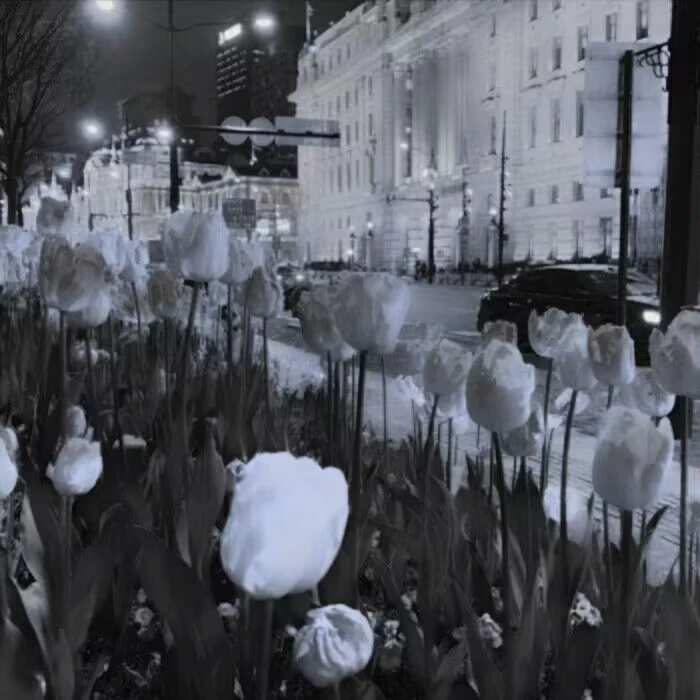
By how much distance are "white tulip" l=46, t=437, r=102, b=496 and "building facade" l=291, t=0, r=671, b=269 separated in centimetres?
4153

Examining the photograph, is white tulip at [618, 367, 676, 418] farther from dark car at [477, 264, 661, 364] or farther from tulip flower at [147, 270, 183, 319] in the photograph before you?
dark car at [477, 264, 661, 364]

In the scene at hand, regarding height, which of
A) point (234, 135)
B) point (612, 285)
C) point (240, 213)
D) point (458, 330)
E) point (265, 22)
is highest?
point (265, 22)

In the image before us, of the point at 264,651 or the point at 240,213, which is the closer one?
the point at 264,651

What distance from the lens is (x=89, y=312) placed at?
2215 millimetres

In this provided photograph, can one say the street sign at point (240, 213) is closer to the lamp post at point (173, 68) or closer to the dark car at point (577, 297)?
the lamp post at point (173, 68)

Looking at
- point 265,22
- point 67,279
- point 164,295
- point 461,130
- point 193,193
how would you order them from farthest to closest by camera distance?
point 193,193, point 461,130, point 265,22, point 164,295, point 67,279

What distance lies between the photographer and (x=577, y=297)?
14.0 meters

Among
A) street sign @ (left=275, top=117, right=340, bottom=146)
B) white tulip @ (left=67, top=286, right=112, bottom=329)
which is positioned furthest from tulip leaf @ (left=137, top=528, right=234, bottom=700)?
street sign @ (left=275, top=117, right=340, bottom=146)

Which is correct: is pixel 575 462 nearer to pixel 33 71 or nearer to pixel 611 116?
pixel 611 116

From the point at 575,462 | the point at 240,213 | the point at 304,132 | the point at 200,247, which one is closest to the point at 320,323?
the point at 200,247

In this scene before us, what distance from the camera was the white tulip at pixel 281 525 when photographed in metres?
0.76

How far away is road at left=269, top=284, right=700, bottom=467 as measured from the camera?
280 inches

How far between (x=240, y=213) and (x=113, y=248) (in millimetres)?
18743

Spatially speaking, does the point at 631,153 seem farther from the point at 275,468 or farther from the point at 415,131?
the point at 415,131
